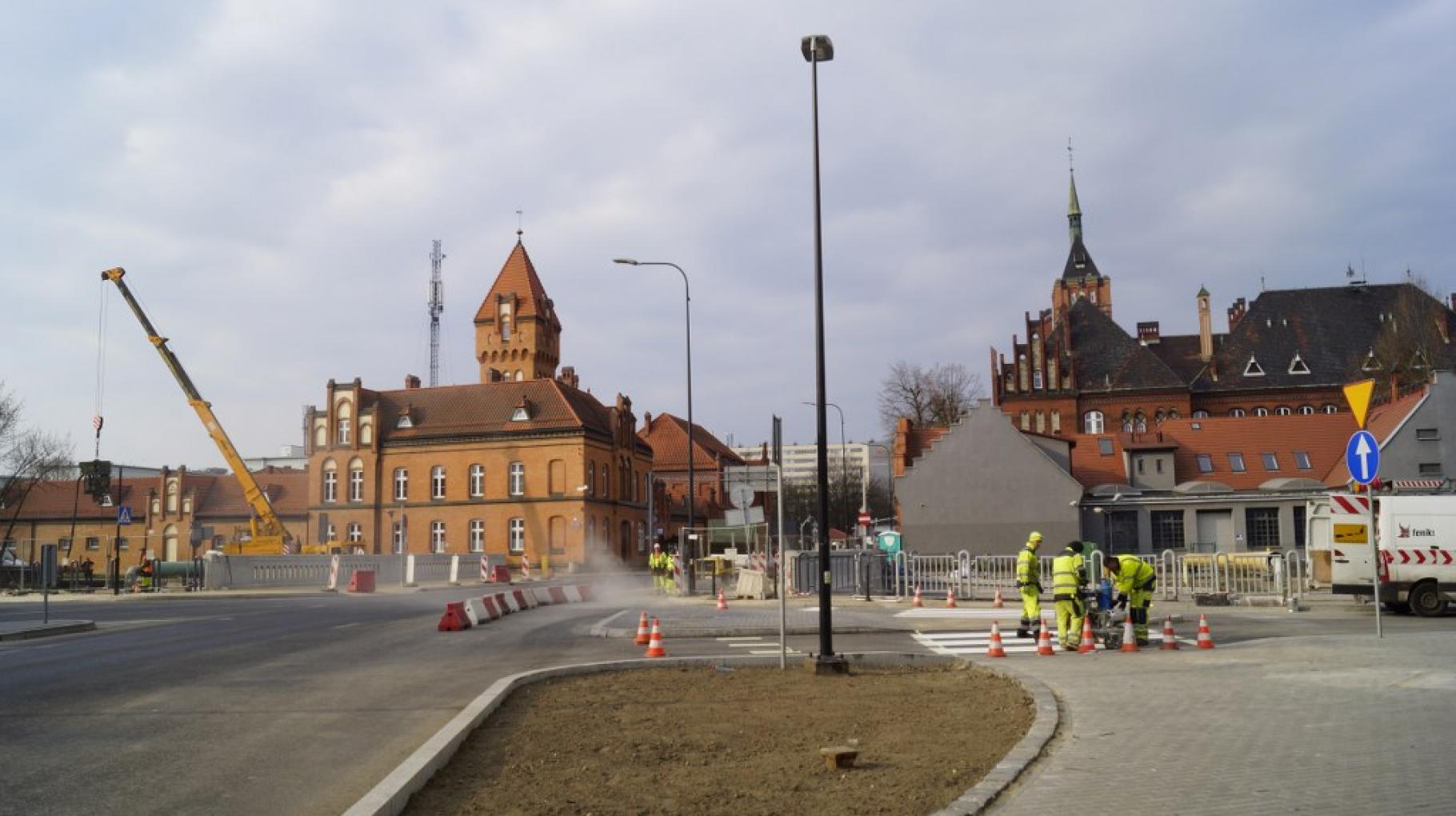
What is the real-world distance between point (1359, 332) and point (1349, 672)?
76.8m

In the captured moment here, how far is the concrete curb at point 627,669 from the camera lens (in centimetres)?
621

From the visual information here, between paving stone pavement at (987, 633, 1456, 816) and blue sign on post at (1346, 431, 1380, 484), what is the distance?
7.95ft

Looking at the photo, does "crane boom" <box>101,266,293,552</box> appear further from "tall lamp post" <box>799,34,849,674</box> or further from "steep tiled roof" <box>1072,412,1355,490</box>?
"tall lamp post" <box>799,34,849,674</box>

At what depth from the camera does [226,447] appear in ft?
179

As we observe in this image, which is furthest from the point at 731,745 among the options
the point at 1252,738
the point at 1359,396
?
the point at 1359,396

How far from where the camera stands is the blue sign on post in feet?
45.5

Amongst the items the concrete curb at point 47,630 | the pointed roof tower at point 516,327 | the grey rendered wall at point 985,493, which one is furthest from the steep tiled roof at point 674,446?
the concrete curb at point 47,630

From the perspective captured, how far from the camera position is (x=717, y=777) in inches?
279

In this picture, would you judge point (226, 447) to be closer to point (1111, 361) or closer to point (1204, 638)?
point (1204, 638)

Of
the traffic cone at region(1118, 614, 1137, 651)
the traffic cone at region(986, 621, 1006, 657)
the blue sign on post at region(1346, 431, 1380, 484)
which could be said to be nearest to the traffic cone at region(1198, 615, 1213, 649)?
the traffic cone at region(1118, 614, 1137, 651)

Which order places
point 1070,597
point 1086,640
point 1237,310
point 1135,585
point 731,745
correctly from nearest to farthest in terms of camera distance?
point 731,745, point 1086,640, point 1070,597, point 1135,585, point 1237,310

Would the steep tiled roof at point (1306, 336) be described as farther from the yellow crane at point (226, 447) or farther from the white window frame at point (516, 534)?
the yellow crane at point (226, 447)

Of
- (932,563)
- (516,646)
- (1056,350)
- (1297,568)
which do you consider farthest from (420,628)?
(1056,350)

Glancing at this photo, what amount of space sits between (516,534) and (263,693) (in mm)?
59439
